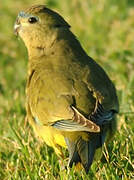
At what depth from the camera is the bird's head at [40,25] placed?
5484 mm

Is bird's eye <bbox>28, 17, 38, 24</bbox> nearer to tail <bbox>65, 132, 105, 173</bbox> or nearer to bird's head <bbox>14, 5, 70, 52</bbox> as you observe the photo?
bird's head <bbox>14, 5, 70, 52</bbox>

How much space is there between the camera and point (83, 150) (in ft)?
14.8

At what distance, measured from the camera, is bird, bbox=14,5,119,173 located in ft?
14.9

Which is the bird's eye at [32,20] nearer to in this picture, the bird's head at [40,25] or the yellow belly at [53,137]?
the bird's head at [40,25]

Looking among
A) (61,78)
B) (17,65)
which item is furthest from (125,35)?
(61,78)

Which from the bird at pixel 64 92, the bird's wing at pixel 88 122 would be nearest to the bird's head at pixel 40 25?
the bird at pixel 64 92

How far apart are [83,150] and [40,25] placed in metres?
1.47

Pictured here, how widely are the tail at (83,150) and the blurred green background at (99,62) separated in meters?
0.11

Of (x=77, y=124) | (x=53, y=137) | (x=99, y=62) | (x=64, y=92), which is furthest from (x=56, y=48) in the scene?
(x=99, y=62)

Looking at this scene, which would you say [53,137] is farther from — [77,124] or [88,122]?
[88,122]

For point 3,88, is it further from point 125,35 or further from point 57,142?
point 57,142

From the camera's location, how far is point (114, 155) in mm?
4793

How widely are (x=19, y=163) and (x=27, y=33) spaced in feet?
4.06

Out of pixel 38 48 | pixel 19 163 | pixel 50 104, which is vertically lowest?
pixel 19 163
